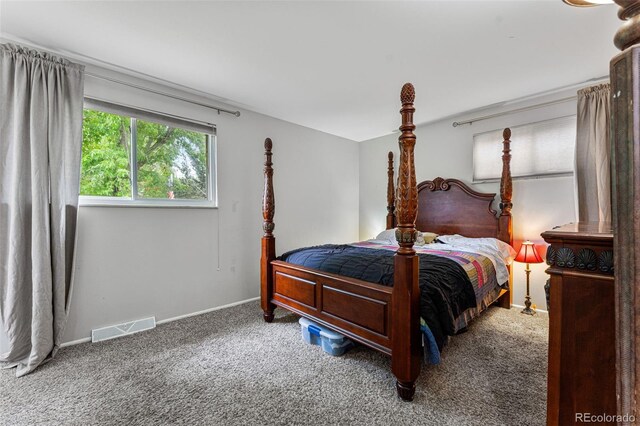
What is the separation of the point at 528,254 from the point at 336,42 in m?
2.76

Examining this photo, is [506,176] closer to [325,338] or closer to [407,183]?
[407,183]

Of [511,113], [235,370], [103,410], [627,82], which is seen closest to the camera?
[627,82]

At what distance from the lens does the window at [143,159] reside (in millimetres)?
2439

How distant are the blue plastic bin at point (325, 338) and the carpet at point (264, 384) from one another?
69 mm

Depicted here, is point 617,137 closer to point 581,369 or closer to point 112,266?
point 581,369

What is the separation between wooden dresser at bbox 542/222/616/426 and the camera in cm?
86

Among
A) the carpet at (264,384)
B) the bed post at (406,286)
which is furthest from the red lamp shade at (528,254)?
the bed post at (406,286)

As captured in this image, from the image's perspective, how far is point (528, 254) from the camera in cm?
281

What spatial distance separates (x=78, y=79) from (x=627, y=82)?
3171 millimetres

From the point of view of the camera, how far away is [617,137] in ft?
1.50

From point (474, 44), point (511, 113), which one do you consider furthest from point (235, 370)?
point (511, 113)

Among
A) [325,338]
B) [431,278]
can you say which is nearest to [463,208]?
[431,278]

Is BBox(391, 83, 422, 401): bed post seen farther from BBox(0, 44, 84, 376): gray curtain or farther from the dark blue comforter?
BBox(0, 44, 84, 376): gray curtain

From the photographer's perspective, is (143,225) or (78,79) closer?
(78,79)
